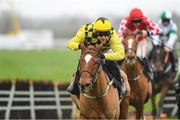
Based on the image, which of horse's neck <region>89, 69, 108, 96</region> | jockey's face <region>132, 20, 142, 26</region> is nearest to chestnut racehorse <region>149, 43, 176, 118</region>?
jockey's face <region>132, 20, 142, 26</region>

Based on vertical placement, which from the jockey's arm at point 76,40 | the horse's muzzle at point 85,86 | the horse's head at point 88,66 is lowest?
the horse's muzzle at point 85,86

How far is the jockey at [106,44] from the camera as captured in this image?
30.1 feet

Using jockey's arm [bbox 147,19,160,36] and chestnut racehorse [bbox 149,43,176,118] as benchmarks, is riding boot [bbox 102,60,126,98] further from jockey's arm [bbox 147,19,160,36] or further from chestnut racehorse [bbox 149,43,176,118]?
chestnut racehorse [bbox 149,43,176,118]

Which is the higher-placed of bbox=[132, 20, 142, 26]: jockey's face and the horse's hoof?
bbox=[132, 20, 142, 26]: jockey's face

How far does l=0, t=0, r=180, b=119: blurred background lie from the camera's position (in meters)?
14.5

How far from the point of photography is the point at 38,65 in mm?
32531

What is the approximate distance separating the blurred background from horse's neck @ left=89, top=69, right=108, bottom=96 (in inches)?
209

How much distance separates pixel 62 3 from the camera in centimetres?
5091

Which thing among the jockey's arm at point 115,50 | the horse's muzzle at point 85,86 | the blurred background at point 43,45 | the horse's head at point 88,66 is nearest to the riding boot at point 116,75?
the jockey's arm at point 115,50

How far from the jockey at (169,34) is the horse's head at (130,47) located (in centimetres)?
342

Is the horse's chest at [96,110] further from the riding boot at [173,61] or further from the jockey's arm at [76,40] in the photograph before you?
the riding boot at [173,61]

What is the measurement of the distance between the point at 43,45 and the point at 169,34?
2960 cm

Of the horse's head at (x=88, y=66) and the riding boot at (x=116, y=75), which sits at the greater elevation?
the horse's head at (x=88, y=66)

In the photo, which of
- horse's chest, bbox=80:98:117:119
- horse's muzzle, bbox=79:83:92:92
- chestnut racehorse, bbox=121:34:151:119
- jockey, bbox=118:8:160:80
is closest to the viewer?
horse's muzzle, bbox=79:83:92:92
